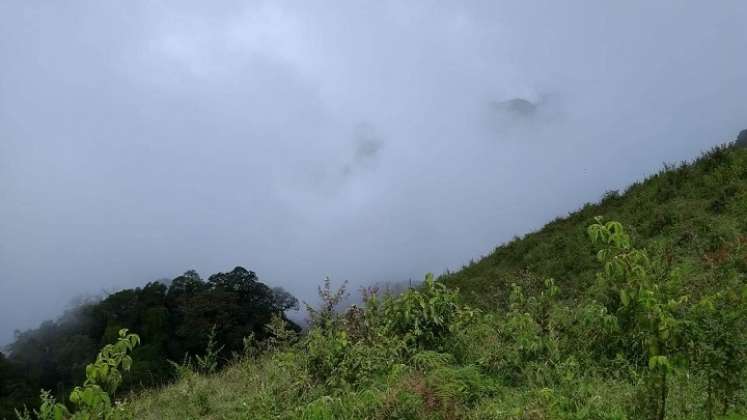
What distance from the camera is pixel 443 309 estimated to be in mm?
8406

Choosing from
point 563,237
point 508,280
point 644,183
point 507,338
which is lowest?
point 507,338

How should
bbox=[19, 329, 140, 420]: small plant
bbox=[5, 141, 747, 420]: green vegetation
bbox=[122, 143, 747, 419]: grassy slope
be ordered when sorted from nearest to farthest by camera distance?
bbox=[19, 329, 140, 420]: small plant
bbox=[5, 141, 747, 420]: green vegetation
bbox=[122, 143, 747, 419]: grassy slope

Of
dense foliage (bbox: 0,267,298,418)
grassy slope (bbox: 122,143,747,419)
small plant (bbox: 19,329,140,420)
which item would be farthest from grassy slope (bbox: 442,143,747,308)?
dense foliage (bbox: 0,267,298,418)

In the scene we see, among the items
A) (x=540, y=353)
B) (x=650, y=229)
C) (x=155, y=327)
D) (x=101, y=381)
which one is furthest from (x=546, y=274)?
(x=155, y=327)

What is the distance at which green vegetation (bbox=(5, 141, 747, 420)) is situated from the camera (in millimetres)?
4453

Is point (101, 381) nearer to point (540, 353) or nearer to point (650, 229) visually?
point (540, 353)

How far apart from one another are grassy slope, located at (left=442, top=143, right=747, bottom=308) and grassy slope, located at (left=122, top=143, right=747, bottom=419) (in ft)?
0.10

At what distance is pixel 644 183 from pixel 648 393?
47.4 feet

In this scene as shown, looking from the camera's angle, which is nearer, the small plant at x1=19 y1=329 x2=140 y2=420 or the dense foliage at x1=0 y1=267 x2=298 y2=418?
the small plant at x1=19 y1=329 x2=140 y2=420

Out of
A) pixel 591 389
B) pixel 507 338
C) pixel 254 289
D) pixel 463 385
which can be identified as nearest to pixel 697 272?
pixel 507 338

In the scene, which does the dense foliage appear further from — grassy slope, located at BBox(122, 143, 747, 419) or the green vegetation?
the green vegetation

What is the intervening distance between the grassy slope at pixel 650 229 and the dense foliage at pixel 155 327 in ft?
29.8

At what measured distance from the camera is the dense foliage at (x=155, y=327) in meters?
24.7

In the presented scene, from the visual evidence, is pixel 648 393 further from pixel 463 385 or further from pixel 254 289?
pixel 254 289
